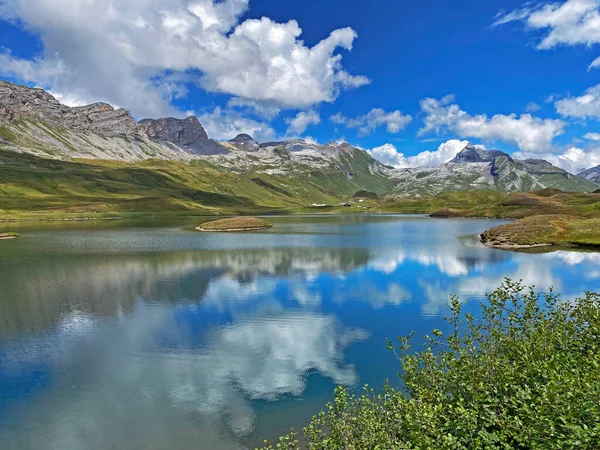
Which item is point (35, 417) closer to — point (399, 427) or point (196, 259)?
point (399, 427)

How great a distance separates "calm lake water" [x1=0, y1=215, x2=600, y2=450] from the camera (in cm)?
2303

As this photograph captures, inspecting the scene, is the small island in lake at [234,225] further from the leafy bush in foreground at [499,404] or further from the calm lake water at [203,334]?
the leafy bush in foreground at [499,404]

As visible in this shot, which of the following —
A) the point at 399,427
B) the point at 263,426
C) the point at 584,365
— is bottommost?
the point at 263,426

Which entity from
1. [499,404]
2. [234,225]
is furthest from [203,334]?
[234,225]

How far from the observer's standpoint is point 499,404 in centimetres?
1506

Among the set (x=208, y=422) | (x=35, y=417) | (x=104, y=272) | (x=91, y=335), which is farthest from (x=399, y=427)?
(x=104, y=272)

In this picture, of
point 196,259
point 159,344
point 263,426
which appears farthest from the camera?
point 196,259

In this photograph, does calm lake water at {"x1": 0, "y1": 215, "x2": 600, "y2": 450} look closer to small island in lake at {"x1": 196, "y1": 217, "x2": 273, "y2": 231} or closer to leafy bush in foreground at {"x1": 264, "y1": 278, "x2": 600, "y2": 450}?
leafy bush in foreground at {"x1": 264, "y1": 278, "x2": 600, "y2": 450}

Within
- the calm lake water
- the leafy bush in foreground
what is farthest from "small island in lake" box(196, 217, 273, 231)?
the leafy bush in foreground

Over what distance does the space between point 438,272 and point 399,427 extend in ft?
182

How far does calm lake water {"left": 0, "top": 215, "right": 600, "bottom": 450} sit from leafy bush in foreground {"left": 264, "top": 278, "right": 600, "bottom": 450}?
7.62 meters

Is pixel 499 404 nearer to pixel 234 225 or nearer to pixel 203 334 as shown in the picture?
pixel 203 334

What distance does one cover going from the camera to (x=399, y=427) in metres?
16.0

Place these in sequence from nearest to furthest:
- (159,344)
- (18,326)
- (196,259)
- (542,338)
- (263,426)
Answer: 1. (542,338)
2. (263,426)
3. (159,344)
4. (18,326)
5. (196,259)
